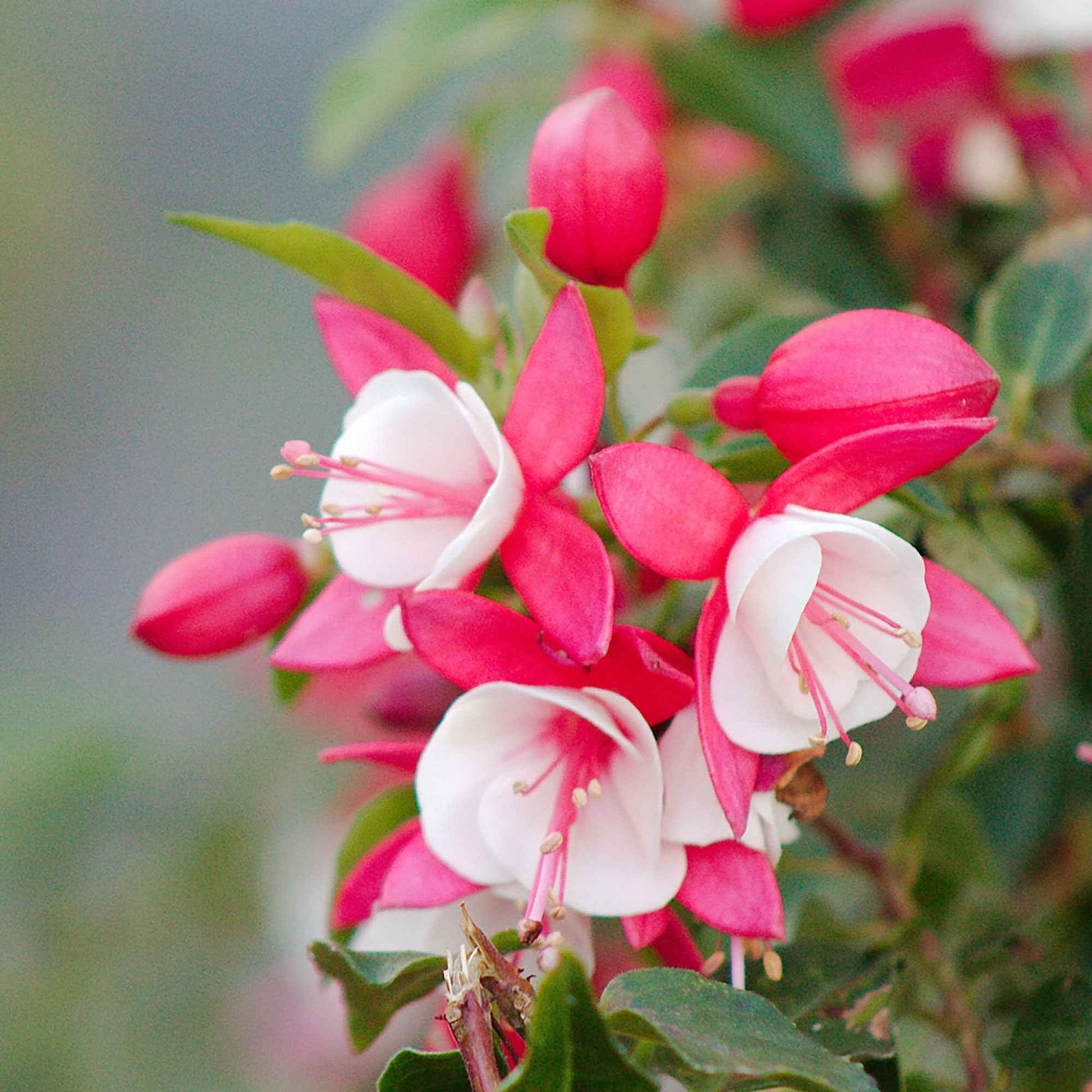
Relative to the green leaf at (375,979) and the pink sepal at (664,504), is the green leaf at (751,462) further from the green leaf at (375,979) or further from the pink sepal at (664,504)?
the green leaf at (375,979)

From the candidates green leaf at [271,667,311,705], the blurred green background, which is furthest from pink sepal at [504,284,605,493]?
the blurred green background

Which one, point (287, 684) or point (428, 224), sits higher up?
point (428, 224)

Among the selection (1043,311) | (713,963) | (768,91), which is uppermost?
(768,91)

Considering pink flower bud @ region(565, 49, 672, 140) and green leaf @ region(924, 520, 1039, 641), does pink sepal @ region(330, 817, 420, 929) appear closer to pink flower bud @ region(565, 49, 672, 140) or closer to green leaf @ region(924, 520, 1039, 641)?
green leaf @ region(924, 520, 1039, 641)

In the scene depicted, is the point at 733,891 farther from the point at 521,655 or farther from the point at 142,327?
the point at 142,327

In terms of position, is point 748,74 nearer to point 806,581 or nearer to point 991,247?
point 991,247

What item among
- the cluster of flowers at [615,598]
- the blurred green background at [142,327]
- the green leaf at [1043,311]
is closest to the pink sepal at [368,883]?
the cluster of flowers at [615,598]

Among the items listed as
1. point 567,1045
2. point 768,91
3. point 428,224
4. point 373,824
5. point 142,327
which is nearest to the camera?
point 567,1045

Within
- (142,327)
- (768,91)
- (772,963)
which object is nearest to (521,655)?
(772,963)
